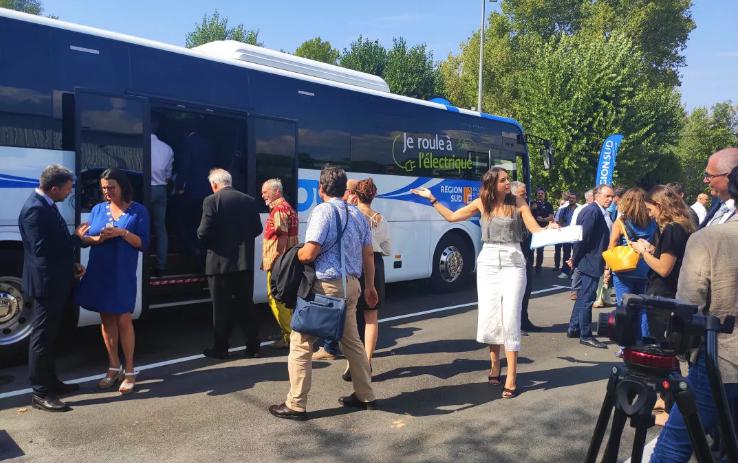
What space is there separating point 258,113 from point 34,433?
462cm

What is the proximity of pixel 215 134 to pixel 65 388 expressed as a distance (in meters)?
4.00

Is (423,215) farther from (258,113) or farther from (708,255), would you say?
(708,255)

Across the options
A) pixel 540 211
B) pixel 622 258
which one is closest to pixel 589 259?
pixel 622 258

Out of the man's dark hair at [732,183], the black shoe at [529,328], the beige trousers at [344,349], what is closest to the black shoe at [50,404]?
the beige trousers at [344,349]

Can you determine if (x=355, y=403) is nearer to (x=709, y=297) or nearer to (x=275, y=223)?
(x=275, y=223)

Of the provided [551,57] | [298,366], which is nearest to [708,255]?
[298,366]

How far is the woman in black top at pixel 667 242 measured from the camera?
5.02 metres

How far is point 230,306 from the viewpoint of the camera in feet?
20.5

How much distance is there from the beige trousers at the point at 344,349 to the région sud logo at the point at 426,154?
17.5 feet

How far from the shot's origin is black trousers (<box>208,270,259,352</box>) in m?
6.19

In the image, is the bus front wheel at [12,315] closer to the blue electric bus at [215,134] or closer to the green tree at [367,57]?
the blue electric bus at [215,134]

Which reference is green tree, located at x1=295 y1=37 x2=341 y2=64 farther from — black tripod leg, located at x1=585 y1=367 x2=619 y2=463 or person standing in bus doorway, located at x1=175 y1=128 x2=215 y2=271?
black tripod leg, located at x1=585 y1=367 x2=619 y2=463

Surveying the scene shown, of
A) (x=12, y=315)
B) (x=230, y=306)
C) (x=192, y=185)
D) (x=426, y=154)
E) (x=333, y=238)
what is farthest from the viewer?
(x=426, y=154)

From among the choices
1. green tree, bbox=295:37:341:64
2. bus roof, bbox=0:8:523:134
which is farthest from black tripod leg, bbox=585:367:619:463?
green tree, bbox=295:37:341:64
